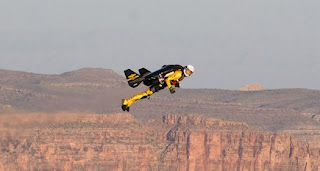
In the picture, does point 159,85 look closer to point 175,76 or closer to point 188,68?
point 175,76

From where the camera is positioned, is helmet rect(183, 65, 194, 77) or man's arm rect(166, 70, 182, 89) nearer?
man's arm rect(166, 70, 182, 89)

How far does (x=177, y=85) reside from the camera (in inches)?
5610

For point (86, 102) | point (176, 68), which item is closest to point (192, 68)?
point (176, 68)

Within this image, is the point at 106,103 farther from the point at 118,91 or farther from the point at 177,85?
the point at 177,85

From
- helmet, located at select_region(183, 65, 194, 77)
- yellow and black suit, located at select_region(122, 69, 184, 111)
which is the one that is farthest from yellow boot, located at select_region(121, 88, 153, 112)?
helmet, located at select_region(183, 65, 194, 77)

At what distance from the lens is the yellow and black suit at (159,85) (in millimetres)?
140500

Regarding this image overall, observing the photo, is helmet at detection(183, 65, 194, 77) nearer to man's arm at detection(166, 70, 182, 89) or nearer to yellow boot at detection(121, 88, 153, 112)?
man's arm at detection(166, 70, 182, 89)

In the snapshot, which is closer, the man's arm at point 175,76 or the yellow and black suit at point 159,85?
the yellow and black suit at point 159,85

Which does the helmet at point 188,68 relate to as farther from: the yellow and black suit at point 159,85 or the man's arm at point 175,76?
the man's arm at point 175,76

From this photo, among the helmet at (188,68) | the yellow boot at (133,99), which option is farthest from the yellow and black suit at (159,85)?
the helmet at (188,68)

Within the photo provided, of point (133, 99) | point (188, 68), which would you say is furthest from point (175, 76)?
point (133, 99)

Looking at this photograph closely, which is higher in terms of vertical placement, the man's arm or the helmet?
the helmet

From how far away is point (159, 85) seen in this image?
465ft

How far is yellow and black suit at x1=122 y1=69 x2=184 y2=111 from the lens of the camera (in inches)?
5531
